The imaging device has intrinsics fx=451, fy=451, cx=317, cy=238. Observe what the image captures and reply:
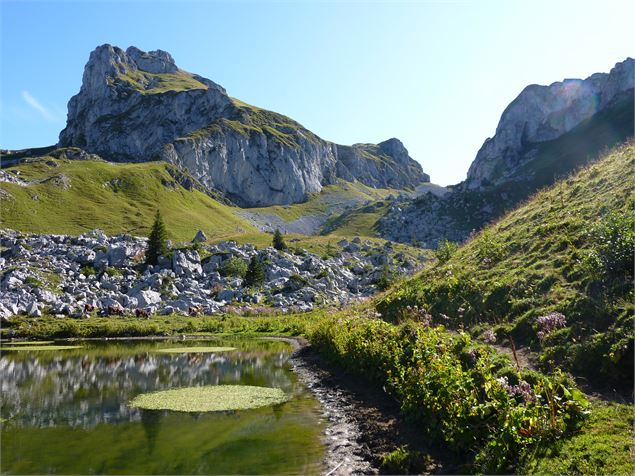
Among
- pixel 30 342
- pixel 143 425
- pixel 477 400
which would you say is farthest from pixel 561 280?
pixel 30 342

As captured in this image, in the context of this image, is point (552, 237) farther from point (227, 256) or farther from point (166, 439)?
point (227, 256)

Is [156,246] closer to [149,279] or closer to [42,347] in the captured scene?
[149,279]

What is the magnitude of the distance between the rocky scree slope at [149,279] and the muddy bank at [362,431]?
2077 inches

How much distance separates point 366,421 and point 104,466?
9419 millimetres

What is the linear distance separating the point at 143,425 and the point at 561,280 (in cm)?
1837

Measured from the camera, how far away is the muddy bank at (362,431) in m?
13.2

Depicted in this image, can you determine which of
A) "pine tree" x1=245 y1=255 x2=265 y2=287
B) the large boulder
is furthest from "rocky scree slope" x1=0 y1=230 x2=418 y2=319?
"pine tree" x1=245 y1=255 x2=265 y2=287

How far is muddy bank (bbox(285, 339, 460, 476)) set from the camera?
518 inches

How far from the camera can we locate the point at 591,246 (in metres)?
20.0

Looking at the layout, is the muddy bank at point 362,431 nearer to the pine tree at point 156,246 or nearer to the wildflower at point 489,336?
the wildflower at point 489,336

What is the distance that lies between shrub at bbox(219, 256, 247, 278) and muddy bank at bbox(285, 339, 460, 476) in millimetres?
73818

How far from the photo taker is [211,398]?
23094mm

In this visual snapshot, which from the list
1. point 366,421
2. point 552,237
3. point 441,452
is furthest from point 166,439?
point 552,237

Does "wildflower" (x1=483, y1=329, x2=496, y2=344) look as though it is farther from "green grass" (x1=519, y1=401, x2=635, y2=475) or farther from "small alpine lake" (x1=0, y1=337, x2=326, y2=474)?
"small alpine lake" (x1=0, y1=337, x2=326, y2=474)
